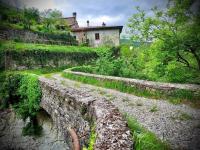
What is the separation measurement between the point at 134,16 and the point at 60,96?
8.15 meters

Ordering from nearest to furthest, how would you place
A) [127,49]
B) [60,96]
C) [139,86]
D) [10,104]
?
[60,96], [139,86], [10,104], [127,49]

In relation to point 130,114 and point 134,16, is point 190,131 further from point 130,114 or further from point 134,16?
point 134,16

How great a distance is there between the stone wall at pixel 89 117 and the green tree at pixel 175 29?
580 centimetres

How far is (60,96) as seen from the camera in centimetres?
612

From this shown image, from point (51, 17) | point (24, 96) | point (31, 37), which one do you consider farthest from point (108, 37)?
point (24, 96)

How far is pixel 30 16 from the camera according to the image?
94.1ft

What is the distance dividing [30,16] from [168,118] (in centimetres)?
2792

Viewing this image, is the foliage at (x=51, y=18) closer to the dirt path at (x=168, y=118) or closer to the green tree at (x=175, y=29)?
the green tree at (x=175, y=29)

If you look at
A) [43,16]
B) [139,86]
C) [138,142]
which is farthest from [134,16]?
[43,16]

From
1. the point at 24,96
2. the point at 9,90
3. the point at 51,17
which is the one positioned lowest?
the point at 24,96

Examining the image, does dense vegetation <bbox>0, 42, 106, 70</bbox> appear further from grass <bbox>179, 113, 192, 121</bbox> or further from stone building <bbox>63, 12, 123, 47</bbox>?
grass <bbox>179, 113, 192, 121</bbox>

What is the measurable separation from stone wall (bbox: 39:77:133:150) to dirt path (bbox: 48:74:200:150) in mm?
1159

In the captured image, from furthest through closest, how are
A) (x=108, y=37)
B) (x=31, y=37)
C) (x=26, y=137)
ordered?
(x=108, y=37) < (x=31, y=37) < (x=26, y=137)

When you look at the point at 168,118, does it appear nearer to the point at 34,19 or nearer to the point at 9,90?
the point at 9,90
